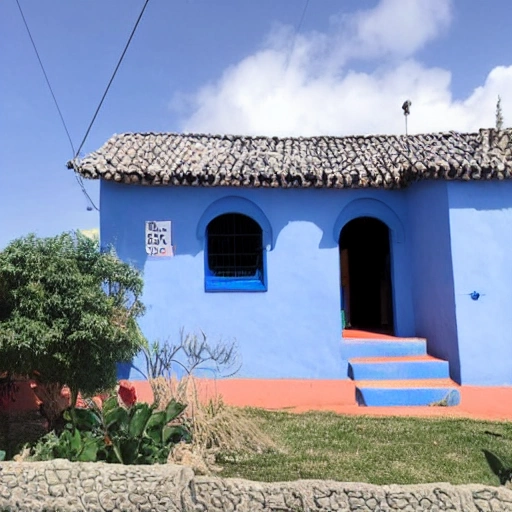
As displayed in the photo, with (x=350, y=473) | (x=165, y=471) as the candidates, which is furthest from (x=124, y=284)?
(x=350, y=473)

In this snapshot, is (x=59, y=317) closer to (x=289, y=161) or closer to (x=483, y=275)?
(x=289, y=161)

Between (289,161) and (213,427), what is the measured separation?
5.10m

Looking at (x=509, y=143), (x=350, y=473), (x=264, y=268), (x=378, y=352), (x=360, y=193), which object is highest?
(x=509, y=143)

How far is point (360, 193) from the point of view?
905 centimetres

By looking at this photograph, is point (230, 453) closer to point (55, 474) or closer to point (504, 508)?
point (55, 474)

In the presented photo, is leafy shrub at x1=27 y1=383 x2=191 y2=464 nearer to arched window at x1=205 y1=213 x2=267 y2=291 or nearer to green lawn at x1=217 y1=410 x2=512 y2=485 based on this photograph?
green lawn at x1=217 y1=410 x2=512 y2=485

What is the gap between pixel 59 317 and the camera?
5.19 meters

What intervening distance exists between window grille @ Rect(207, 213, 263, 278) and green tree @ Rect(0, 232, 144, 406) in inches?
140

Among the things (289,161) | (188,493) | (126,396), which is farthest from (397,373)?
(188,493)

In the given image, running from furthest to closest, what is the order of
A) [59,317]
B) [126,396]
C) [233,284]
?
[233,284] < [126,396] < [59,317]

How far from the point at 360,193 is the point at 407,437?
444cm

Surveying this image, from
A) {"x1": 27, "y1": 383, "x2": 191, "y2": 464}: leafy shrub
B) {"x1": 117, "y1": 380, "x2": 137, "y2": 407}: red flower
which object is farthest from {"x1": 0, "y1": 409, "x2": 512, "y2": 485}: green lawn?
{"x1": 117, "y1": 380, "x2": 137, "y2": 407}: red flower

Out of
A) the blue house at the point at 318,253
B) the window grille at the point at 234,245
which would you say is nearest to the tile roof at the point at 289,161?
the blue house at the point at 318,253

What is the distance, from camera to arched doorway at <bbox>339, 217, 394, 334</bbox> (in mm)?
11383
